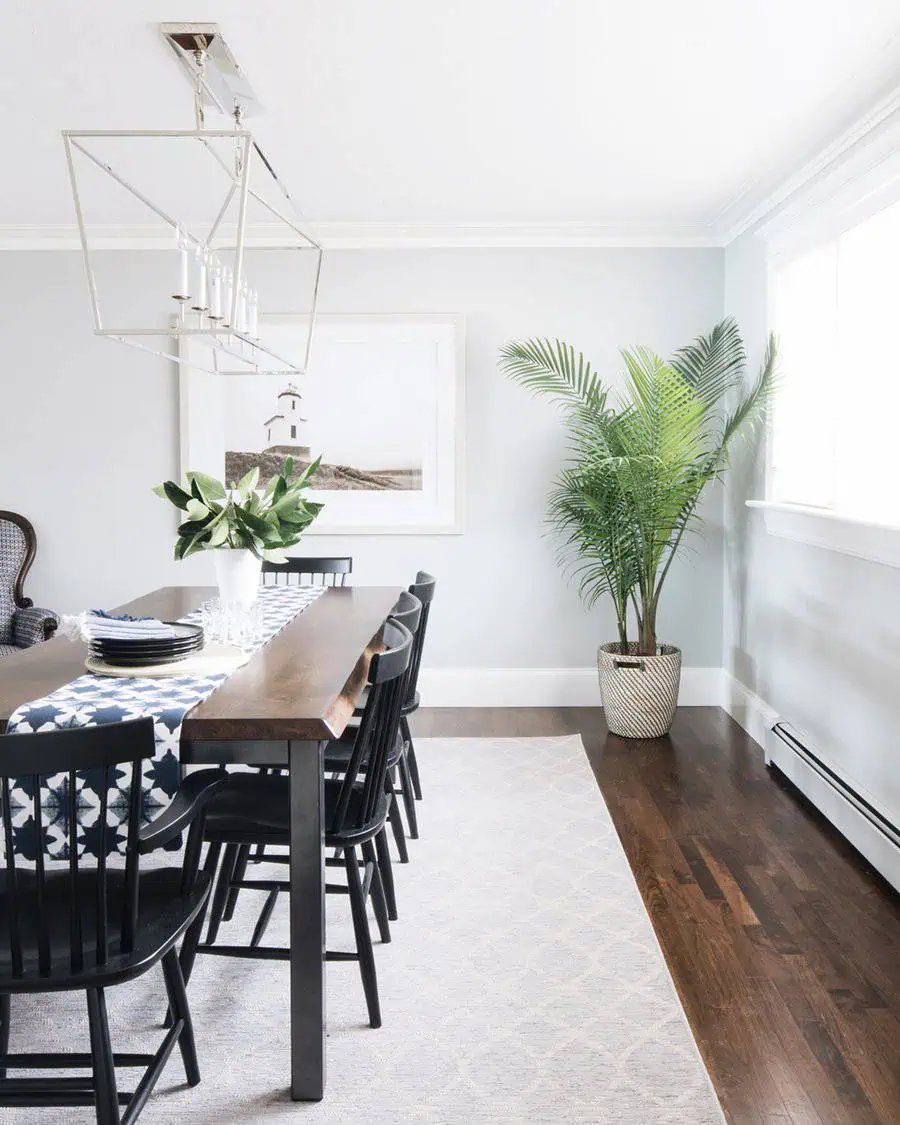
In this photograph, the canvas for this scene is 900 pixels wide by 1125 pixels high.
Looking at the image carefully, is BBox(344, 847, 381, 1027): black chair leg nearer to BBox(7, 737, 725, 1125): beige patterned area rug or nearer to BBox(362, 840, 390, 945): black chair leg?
BBox(7, 737, 725, 1125): beige patterned area rug

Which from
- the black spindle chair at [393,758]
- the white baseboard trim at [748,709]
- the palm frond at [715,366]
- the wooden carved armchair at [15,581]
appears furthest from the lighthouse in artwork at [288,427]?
the white baseboard trim at [748,709]

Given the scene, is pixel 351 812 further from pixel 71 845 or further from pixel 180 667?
pixel 71 845

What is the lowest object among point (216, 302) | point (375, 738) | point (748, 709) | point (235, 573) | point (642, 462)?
point (748, 709)

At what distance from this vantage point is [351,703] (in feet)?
7.76

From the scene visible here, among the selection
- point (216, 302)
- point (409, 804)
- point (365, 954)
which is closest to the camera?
point (365, 954)

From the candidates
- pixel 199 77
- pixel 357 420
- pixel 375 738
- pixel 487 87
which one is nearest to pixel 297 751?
pixel 375 738

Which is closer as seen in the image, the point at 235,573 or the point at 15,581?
the point at 235,573

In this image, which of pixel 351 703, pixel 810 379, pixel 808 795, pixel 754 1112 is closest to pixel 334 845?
pixel 351 703

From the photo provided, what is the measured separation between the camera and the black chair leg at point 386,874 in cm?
278

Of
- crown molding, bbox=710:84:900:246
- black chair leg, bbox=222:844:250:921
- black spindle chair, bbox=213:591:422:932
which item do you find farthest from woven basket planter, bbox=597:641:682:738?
black chair leg, bbox=222:844:250:921

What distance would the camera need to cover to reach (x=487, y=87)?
3258 millimetres

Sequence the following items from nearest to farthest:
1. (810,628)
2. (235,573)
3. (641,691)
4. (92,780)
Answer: (92,780), (235,573), (810,628), (641,691)

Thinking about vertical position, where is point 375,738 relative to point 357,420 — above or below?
below

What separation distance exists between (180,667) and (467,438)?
307cm
